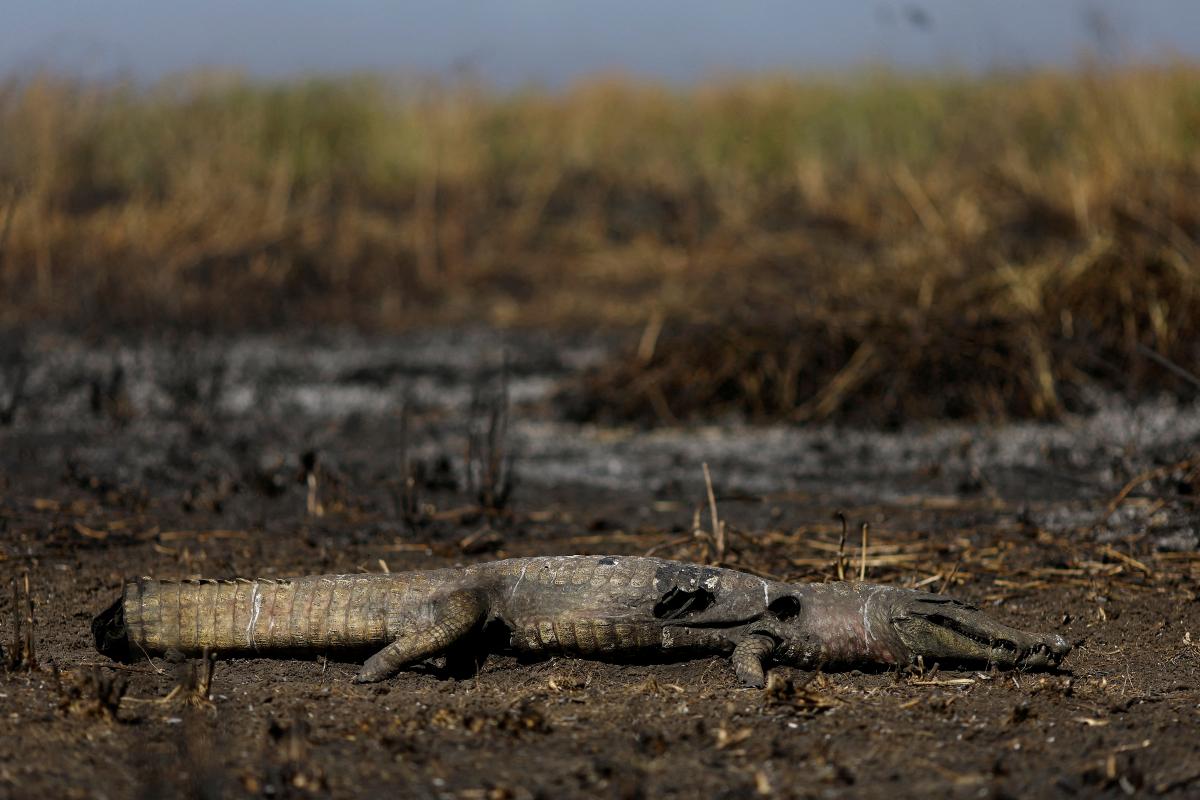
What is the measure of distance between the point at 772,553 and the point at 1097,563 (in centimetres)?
114

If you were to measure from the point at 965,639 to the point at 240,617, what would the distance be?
6.81 ft

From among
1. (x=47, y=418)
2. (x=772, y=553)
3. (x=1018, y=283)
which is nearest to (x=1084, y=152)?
(x=1018, y=283)

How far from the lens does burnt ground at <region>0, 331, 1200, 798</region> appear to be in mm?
3133

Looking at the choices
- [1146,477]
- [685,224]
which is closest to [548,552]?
[1146,477]

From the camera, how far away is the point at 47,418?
7.93 metres

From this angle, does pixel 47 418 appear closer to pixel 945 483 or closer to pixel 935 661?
pixel 945 483

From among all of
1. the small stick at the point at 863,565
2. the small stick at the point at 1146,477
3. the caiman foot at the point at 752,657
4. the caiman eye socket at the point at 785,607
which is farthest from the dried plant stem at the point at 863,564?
the small stick at the point at 1146,477

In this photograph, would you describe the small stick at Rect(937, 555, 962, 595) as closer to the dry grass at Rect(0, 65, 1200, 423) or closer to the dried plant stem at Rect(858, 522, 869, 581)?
the dried plant stem at Rect(858, 522, 869, 581)

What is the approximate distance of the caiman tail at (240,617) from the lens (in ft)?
13.3

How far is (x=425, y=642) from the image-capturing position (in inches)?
156

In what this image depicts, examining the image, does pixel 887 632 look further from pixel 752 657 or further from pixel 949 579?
pixel 949 579

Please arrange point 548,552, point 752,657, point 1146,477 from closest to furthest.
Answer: point 752,657
point 548,552
point 1146,477

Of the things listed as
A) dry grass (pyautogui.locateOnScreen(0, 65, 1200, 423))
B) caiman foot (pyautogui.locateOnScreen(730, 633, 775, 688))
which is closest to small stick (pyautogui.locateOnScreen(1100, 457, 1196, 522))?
dry grass (pyautogui.locateOnScreen(0, 65, 1200, 423))

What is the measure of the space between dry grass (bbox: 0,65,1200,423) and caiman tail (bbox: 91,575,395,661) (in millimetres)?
3306
